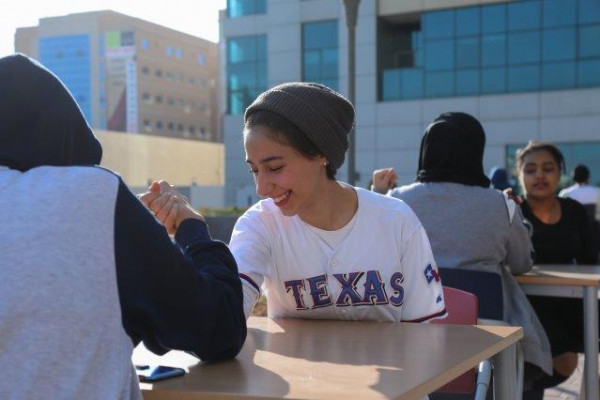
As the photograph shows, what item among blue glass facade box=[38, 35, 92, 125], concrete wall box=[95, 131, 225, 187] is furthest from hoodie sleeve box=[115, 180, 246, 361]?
blue glass facade box=[38, 35, 92, 125]

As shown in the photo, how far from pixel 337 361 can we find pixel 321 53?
28.8 m

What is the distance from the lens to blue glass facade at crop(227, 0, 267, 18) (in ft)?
105

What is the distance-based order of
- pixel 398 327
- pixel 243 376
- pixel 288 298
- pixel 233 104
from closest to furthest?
pixel 243 376
pixel 398 327
pixel 288 298
pixel 233 104

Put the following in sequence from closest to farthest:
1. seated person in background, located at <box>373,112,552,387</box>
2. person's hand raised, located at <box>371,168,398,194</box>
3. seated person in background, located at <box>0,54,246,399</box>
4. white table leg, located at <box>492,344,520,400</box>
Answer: seated person in background, located at <box>0,54,246,399</box> < white table leg, located at <box>492,344,520,400</box> < seated person in background, located at <box>373,112,552,387</box> < person's hand raised, located at <box>371,168,398,194</box>

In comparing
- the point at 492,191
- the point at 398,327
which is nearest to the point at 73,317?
the point at 398,327

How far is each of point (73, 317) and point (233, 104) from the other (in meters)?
31.7

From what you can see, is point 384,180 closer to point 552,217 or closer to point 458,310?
point 552,217

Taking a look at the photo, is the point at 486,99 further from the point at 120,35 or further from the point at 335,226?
the point at 120,35

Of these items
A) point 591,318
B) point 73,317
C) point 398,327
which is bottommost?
point 591,318

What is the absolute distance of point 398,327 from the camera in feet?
7.55

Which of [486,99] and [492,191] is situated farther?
[486,99]

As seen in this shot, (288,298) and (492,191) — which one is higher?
(492,191)

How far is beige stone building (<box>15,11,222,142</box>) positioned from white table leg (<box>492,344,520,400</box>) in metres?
84.2

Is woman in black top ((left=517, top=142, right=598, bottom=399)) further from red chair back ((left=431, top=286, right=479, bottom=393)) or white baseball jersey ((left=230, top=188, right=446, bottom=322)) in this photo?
white baseball jersey ((left=230, top=188, right=446, bottom=322))
